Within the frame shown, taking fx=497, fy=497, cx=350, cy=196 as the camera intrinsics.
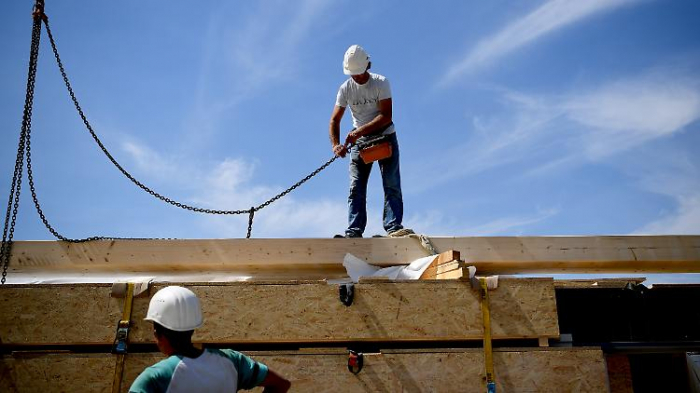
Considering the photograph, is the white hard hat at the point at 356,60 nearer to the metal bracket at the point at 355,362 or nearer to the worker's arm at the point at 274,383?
the metal bracket at the point at 355,362

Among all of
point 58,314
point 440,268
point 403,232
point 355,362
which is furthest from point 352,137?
point 58,314

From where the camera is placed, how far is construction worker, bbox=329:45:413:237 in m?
5.19

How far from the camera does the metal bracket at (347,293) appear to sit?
3.17 m

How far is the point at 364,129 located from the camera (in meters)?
5.34

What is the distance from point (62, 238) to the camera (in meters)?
4.61

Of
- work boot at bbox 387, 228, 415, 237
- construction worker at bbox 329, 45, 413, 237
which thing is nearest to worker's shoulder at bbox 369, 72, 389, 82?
construction worker at bbox 329, 45, 413, 237

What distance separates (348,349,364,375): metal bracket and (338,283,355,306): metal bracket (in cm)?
32

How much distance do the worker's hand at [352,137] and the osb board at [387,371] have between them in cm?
287

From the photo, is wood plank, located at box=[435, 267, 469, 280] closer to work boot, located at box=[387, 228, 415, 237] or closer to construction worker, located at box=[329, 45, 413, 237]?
work boot, located at box=[387, 228, 415, 237]

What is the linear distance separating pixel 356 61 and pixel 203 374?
384cm

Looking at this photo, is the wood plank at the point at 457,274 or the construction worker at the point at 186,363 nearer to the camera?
the construction worker at the point at 186,363

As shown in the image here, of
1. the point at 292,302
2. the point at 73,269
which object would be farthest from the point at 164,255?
the point at 292,302

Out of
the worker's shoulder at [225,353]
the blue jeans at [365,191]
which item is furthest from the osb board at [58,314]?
the blue jeans at [365,191]

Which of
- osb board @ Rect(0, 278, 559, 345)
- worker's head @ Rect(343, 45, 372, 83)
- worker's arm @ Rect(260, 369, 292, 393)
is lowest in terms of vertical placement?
worker's arm @ Rect(260, 369, 292, 393)
